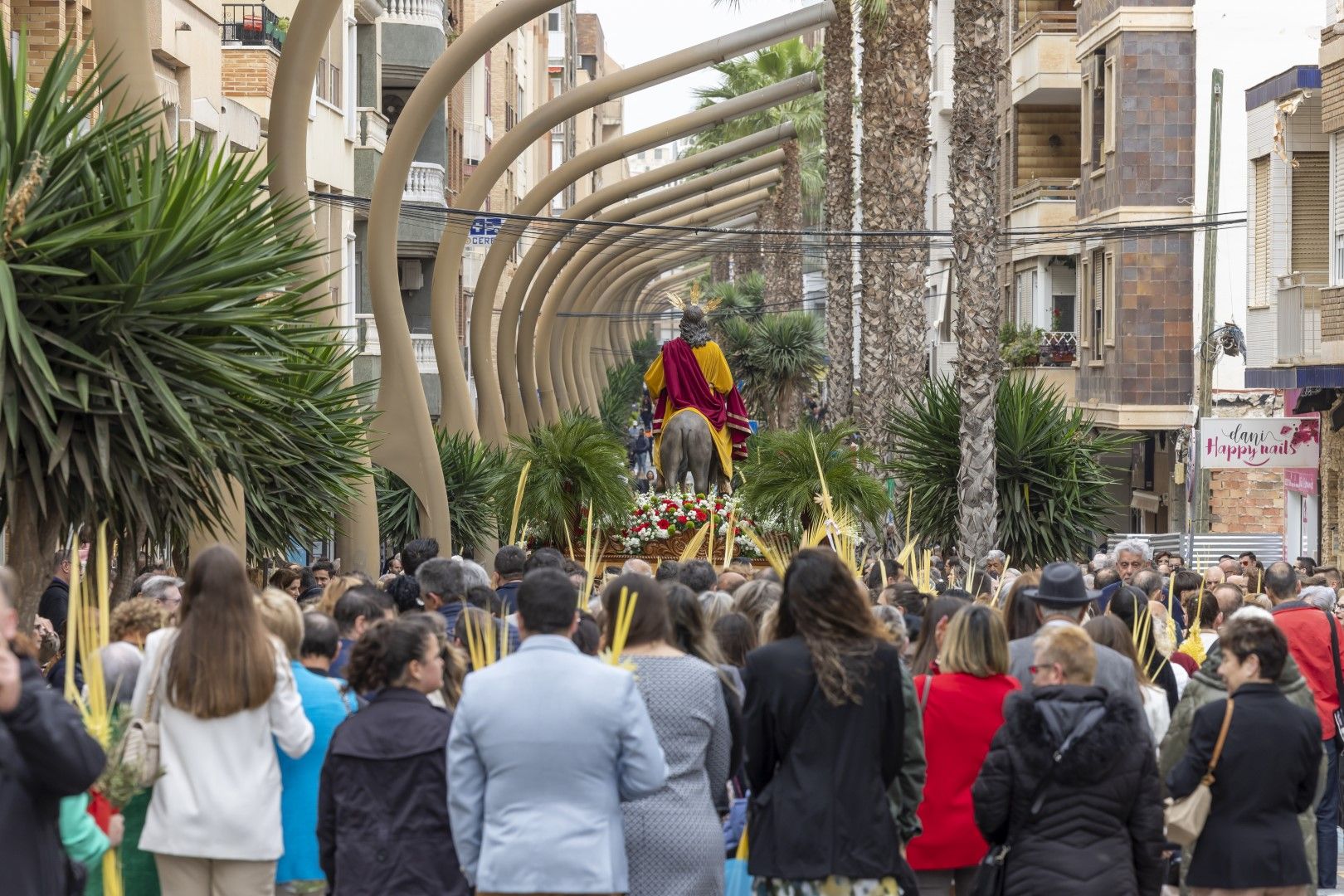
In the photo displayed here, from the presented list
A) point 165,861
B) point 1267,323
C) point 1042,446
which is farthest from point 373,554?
point 1267,323

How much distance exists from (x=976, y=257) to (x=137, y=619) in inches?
600

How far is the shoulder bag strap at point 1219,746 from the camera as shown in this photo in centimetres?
723

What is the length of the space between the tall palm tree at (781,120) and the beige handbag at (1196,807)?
4440cm

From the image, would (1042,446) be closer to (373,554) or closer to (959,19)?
(959,19)

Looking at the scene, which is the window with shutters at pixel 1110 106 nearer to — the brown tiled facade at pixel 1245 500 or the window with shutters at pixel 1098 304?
the window with shutters at pixel 1098 304

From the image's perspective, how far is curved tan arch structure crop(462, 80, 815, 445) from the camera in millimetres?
29000

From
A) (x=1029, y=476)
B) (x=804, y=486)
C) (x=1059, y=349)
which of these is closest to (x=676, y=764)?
(x=804, y=486)

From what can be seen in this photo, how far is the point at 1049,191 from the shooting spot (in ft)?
130

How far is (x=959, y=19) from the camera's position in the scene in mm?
21219

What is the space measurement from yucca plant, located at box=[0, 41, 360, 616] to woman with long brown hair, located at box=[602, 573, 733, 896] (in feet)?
14.1

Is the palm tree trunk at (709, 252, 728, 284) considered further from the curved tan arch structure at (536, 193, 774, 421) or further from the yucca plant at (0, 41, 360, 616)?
the yucca plant at (0, 41, 360, 616)

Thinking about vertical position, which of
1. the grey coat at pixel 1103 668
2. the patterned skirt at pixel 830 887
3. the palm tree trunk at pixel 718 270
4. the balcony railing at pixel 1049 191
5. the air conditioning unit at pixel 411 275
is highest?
the palm tree trunk at pixel 718 270

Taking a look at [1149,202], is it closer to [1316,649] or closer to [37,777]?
[1316,649]

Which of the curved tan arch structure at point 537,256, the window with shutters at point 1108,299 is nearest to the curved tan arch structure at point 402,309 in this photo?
the curved tan arch structure at point 537,256
